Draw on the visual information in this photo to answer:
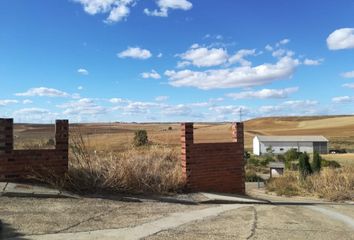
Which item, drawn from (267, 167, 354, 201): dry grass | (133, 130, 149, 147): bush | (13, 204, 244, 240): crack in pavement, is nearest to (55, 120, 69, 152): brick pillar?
(13, 204, 244, 240): crack in pavement

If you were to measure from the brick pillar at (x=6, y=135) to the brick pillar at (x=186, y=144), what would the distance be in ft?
14.5

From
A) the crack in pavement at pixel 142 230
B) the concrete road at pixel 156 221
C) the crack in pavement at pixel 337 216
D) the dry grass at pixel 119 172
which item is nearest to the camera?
the crack in pavement at pixel 142 230

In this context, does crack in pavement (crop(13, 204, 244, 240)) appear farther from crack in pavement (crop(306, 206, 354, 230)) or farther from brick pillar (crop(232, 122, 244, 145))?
brick pillar (crop(232, 122, 244, 145))

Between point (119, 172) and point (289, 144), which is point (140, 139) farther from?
point (289, 144)

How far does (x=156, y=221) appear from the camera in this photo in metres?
9.08

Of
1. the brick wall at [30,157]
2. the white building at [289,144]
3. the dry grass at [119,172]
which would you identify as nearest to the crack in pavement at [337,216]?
the dry grass at [119,172]

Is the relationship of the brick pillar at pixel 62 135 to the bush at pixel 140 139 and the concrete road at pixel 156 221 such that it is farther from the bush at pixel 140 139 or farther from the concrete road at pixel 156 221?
the bush at pixel 140 139

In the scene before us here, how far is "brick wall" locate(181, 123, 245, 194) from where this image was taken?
13391mm

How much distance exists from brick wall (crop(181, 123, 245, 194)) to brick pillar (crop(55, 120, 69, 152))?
3.13 m

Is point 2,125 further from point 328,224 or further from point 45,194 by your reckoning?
point 328,224

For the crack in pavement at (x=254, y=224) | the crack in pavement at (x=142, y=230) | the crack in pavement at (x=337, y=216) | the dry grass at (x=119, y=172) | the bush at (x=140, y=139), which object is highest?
the bush at (x=140, y=139)

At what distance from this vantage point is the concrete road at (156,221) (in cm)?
794

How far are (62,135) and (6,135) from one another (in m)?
1.27

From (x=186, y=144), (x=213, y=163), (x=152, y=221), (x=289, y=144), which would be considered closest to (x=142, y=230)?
(x=152, y=221)
